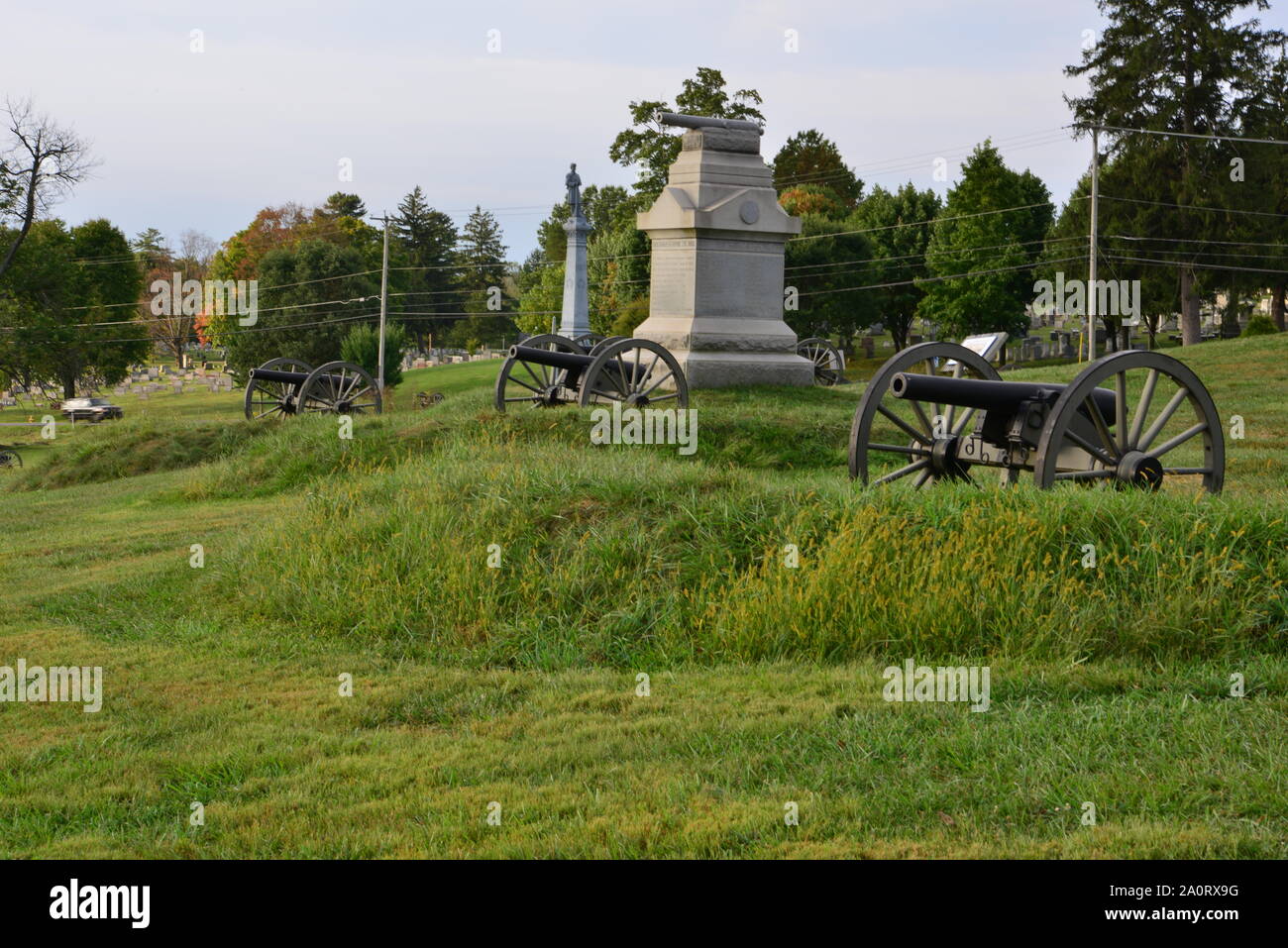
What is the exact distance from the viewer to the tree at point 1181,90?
4603 cm

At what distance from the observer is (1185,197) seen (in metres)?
45.9

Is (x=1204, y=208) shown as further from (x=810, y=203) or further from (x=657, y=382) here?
(x=657, y=382)

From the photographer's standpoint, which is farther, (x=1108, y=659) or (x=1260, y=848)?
(x=1108, y=659)

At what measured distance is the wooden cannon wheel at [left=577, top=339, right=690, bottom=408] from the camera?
49.1 feet

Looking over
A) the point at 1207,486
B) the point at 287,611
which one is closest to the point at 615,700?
the point at 287,611

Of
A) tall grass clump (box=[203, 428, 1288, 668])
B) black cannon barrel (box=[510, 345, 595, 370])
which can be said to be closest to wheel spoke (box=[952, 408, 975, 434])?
tall grass clump (box=[203, 428, 1288, 668])

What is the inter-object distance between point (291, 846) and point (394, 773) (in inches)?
30.7

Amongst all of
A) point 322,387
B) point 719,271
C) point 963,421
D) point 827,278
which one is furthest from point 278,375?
point 827,278

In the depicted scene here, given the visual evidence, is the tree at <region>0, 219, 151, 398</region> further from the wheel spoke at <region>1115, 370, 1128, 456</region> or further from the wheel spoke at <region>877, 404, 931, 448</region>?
the wheel spoke at <region>1115, 370, 1128, 456</region>

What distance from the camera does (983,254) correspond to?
5594 cm

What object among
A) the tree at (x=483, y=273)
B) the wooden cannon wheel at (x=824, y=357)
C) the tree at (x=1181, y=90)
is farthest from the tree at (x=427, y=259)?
the wooden cannon wheel at (x=824, y=357)

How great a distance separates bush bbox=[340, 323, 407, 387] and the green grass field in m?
29.1
